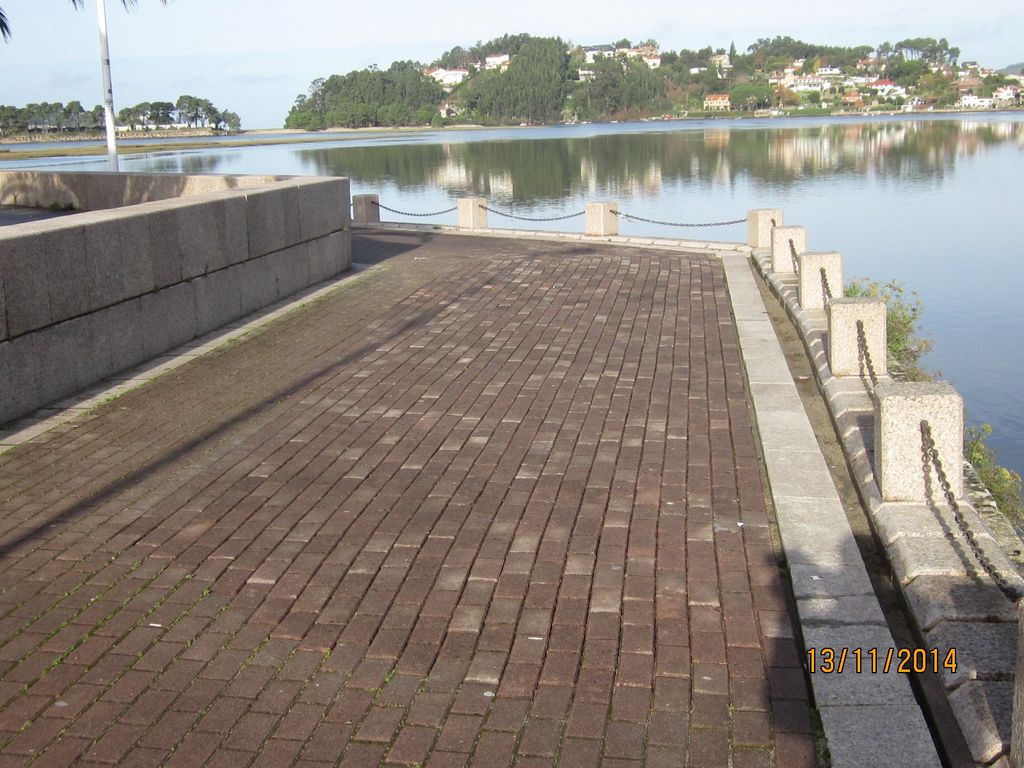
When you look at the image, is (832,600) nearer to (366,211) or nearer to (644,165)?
(366,211)

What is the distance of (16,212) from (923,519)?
15.1 m

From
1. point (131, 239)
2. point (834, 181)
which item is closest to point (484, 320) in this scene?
point (131, 239)

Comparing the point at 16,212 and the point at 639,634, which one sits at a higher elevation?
the point at 16,212

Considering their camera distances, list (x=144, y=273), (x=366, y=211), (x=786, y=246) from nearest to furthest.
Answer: (x=144, y=273), (x=786, y=246), (x=366, y=211)

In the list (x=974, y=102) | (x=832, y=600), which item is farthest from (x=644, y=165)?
(x=974, y=102)

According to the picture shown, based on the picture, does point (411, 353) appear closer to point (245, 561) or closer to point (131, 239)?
point (131, 239)

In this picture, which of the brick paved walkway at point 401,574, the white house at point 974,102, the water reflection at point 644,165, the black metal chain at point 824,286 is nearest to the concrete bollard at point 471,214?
the black metal chain at point 824,286

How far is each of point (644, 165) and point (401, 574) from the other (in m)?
45.7

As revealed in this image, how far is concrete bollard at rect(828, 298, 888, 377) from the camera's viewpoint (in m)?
7.96

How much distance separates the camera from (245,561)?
204 inches

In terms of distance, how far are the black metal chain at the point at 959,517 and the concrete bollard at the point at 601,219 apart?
478 inches

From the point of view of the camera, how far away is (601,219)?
17.4 meters

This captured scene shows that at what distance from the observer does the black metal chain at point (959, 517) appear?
449cm

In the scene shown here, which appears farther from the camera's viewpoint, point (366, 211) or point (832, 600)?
point (366, 211)
